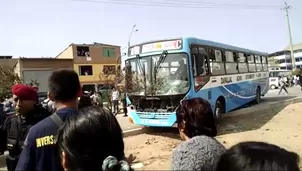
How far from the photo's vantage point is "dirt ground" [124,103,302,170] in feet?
26.3

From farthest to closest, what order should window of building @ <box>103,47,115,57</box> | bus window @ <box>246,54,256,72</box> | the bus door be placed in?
window of building @ <box>103,47,115,57</box> < bus window @ <box>246,54,256,72</box> < the bus door

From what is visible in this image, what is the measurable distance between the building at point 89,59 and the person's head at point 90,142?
42.4m

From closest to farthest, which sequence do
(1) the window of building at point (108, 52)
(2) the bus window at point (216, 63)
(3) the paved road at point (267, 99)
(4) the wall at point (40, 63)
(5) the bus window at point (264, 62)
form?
(2) the bus window at point (216, 63) < (3) the paved road at point (267, 99) < (5) the bus window at point (264, 62) < (4) the wall at point (40, 63) < (1) the window of building at point (108, 52)

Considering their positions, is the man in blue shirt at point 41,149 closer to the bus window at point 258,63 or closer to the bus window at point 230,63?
the bus window at point 230,63

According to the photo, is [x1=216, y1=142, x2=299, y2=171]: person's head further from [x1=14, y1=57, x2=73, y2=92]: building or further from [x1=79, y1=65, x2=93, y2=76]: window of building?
[x1=79, y1=65, x2=93, y2=76]: window of building

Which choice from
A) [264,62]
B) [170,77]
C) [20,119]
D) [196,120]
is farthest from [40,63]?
[196,120]

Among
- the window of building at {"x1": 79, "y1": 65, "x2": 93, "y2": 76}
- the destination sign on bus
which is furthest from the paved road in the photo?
the window of building at {"x1": 79, "y1": 65, "x2": 93, "y2": 76}

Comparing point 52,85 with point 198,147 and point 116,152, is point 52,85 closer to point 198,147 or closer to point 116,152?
point 116,152

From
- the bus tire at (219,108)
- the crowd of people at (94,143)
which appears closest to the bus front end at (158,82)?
the bus tire at (219,108)

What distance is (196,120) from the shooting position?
8.82 feet

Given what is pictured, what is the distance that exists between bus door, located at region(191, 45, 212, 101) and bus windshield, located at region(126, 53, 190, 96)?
339mm

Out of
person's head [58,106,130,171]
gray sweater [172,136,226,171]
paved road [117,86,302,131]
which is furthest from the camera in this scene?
paved road [117,86,302,131]

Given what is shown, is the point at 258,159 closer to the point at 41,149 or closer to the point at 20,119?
the point at 41,149

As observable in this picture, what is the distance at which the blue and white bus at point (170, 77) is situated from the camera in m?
10.4
